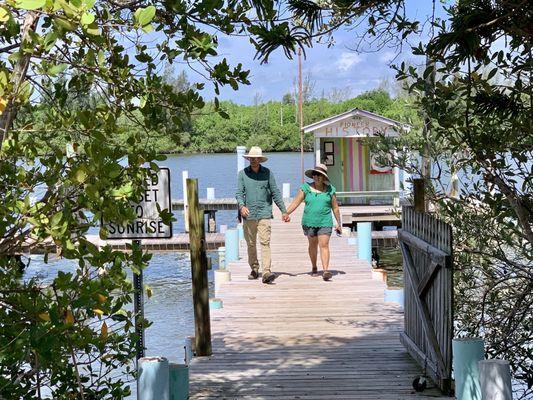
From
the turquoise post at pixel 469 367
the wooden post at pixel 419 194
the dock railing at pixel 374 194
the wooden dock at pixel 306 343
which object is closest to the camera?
the turquoise post at pixel 469 367

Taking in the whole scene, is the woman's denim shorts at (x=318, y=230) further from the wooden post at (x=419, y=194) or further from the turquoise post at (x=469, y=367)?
the turquoise post at (x=469, y=367)

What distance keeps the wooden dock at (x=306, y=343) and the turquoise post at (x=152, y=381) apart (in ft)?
4.59

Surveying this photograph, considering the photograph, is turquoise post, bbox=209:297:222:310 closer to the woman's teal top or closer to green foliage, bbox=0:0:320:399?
the woman's teal top

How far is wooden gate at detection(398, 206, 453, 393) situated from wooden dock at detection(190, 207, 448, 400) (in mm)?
182

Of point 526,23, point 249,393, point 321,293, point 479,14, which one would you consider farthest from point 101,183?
point 321,293

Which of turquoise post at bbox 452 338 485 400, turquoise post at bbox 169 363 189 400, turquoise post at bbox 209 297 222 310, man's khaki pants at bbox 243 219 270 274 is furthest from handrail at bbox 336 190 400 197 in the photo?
turquoise post at bbox 452 338 485 400

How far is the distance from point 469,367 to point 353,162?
20.2 meters

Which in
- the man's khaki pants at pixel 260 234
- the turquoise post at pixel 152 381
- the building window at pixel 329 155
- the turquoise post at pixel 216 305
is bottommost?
the turquoise post at pixel 216 305

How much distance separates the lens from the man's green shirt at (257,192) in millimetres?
10945

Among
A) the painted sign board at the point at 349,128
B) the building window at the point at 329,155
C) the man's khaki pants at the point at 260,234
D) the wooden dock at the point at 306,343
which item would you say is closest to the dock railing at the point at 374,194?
the building window at the point at 329,155

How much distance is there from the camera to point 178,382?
559 cm

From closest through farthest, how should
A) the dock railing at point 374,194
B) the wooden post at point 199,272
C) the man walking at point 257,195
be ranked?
the wooden post at point 199,272 < the man walking at point 257,195 < the dock railing at point 374,194

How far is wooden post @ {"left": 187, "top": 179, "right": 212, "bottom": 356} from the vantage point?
7.60m

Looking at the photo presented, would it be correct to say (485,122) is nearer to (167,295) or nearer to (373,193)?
(167,295)
